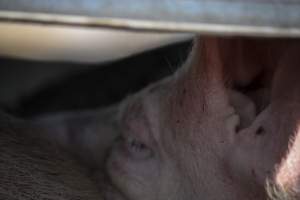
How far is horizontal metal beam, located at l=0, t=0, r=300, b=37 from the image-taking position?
2.42ft

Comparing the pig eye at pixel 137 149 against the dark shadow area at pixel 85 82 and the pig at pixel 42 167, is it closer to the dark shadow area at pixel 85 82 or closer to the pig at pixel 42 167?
the pig at pixel 42 167

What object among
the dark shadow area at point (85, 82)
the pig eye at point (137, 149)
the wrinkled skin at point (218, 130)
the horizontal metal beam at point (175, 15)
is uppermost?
the horizontal metal beam at point (175, 15)

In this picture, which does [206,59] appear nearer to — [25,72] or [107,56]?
[107,56]

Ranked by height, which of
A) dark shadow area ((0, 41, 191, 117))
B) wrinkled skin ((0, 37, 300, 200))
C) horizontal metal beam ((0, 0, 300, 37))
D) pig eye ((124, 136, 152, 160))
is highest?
horizontal metal beam ((0, 0, 300, 37))

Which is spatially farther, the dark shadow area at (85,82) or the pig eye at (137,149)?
the dark shadow area at (85,82)

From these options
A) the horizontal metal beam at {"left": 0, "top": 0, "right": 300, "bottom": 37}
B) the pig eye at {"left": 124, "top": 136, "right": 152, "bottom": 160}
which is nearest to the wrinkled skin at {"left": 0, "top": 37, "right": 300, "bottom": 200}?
the pig eye at {"left": 124, "top": 136, "right": 152, "bottom": 160}

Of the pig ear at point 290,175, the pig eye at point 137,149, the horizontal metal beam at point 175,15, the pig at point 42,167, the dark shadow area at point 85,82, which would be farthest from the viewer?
the dark shadow area at point 85,82

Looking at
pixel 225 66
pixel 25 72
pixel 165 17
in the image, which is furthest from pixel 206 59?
pixel 25 72

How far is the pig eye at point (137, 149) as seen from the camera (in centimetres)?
135

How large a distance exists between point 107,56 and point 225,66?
4.51 feet

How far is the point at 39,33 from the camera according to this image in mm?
2512

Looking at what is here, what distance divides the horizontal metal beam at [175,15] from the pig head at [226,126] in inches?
6.7

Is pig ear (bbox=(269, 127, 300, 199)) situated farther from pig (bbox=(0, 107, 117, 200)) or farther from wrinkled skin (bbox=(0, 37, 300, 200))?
pig (bbox=(0, 107, 117, 200))

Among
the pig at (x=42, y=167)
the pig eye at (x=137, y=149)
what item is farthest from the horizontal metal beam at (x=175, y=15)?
the pig eye at (x=137, y=149)
